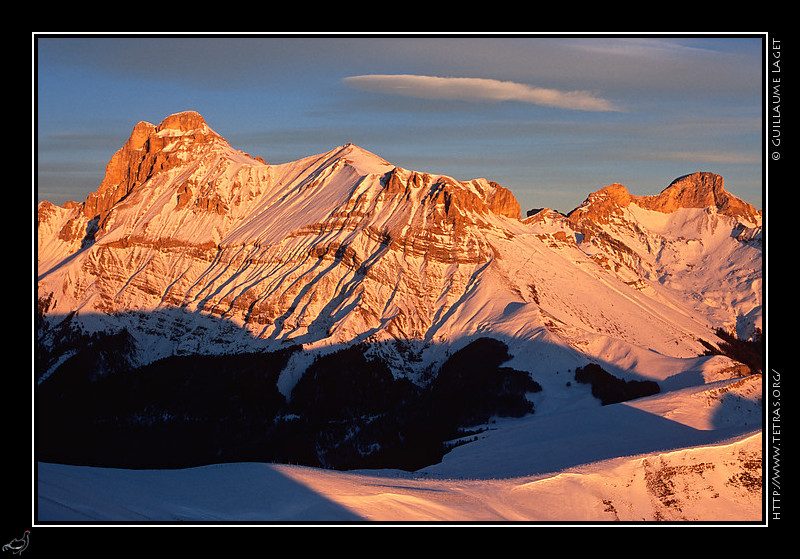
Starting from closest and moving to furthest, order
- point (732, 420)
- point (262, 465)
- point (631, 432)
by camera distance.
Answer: point (262, 465), point (631, 432), point (732, 420)

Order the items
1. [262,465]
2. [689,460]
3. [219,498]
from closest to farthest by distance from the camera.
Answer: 1. [219,498]
2. [262,465]
3. [689,460]

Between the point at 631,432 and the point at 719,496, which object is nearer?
the point at 719,496

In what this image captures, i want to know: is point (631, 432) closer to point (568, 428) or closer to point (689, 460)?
point (568, 428)
